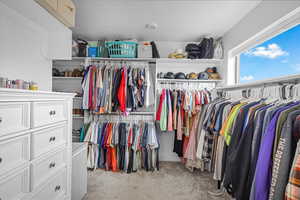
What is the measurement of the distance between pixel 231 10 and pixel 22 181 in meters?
2.52

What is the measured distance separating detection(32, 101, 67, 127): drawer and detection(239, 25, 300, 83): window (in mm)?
2205

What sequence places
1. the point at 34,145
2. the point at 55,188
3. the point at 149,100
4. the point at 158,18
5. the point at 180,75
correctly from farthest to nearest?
the point at 180,75, the point at 149,100, the point at 158,18, the point at 55,188, the point at 34,145

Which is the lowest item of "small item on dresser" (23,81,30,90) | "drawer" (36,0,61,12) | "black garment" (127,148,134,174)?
"black garment" (127,148,134,174)

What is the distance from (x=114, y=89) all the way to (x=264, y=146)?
1.99 meters

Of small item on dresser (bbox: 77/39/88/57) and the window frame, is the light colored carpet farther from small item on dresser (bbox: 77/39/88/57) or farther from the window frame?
small item on dresser (bbox: 77/39/88/57)

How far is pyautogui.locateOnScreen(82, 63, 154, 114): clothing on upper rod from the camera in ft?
7.79

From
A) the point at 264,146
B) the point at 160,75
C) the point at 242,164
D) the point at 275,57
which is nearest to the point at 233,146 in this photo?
the point at 242,164

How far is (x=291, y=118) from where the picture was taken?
840mm

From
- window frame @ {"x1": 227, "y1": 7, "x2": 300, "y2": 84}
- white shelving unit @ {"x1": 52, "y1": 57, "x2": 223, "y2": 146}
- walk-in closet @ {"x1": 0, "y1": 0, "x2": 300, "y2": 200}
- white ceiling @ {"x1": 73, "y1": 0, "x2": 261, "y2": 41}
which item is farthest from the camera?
white shelving unit @ {"x1": 52, "y1": 57, "x2": 223, "y2": 146}

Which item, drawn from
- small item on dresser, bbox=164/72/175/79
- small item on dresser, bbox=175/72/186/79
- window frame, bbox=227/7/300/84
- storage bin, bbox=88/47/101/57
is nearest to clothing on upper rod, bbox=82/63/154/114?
storage bin, bbox=88/47/101/57

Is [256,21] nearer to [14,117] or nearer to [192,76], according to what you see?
[192,76]

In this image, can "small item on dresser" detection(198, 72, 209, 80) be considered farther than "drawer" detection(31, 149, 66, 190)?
Yes

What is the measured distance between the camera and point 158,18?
2.04 meters

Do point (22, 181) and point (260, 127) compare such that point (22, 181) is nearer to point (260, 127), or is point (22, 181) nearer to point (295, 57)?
point (260, 127)
